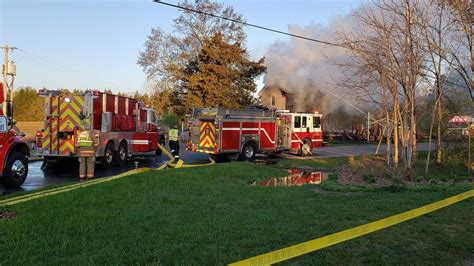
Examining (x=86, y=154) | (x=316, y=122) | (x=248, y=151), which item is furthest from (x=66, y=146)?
(x=316, y=122)

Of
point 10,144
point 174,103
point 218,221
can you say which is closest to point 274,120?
point 10,144

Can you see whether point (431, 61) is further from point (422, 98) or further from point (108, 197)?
point (108, 197)

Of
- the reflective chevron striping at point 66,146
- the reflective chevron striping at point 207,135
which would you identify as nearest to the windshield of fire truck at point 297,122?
the reflective chevron striping at point 207,135

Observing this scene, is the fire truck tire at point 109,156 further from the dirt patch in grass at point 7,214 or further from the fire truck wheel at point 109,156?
the dirt patch in grass at point 7,214

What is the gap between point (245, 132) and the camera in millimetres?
19297

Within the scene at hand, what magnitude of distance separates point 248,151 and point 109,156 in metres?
6.58

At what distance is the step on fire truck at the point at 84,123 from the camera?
1458 cm

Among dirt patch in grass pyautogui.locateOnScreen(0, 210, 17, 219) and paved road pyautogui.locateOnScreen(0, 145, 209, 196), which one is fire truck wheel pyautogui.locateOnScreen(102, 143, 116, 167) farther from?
dirt patch in grass pyautogui.locateOnScreen(0, 210, 17, 219)

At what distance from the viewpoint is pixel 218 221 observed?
6.01m

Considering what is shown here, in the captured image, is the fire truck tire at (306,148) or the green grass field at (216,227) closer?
the green grass field at (216,227)

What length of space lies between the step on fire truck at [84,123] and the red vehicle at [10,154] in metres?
3.17

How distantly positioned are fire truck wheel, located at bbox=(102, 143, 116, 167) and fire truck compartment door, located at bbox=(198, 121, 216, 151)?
424cm

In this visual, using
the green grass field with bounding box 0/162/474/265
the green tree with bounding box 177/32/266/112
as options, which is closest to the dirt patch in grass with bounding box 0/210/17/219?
the green grass field with bounding box 0/162/474/265

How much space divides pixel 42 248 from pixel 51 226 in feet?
3.39
